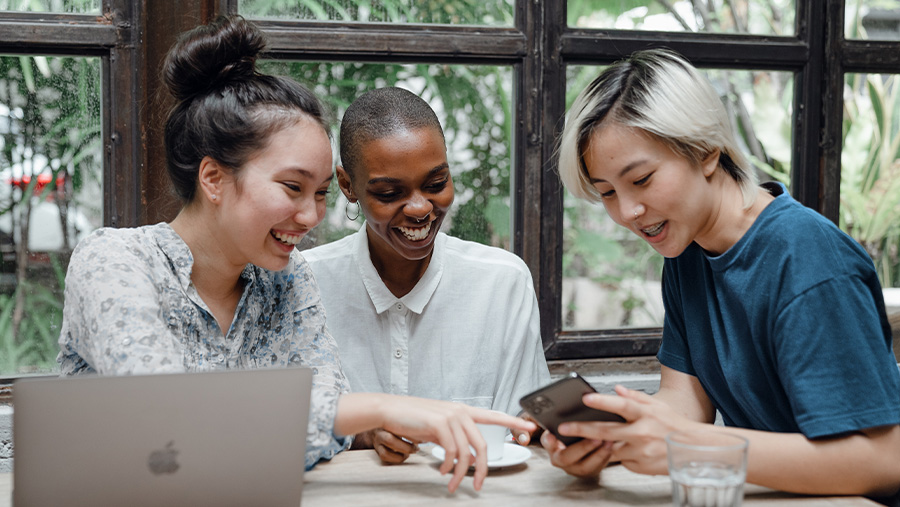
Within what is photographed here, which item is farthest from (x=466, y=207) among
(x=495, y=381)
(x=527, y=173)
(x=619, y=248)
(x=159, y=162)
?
(x=159, y=162)

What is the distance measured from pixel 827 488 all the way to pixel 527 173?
1.33 meters

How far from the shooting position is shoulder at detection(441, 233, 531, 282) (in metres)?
1.94

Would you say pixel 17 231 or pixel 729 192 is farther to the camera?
pixel 17 231

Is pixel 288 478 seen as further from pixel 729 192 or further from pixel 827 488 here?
pixel 729 192

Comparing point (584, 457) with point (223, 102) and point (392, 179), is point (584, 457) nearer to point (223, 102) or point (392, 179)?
point (392, 179)

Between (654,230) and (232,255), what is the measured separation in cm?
77

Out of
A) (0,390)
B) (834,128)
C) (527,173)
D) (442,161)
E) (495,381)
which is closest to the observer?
(442,161)

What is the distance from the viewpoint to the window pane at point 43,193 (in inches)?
82.9

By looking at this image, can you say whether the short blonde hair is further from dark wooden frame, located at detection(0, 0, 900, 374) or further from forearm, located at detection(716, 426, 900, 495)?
dark wooden frame, located at detection(0, 0, 900, 374)

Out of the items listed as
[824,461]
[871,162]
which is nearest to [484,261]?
[824,461]

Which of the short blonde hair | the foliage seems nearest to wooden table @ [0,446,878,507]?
the short blonde hair

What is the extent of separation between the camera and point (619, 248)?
2473 mm

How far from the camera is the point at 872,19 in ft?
8.24

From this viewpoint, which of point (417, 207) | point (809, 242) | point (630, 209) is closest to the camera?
point (809, 242)
